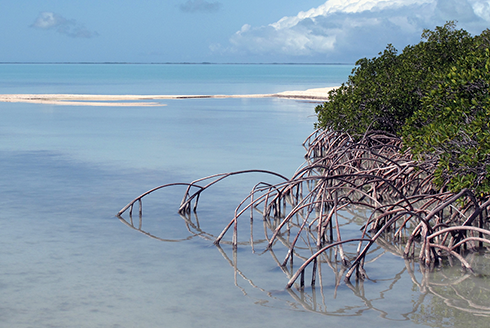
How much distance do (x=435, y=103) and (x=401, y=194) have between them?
1.70 m

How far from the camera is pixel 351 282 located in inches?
314

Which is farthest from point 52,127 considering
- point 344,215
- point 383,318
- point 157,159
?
point 383,318

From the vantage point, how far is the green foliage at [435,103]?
8773mm

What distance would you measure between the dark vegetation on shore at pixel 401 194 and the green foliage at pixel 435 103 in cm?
2

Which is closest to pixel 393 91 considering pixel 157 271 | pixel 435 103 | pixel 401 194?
pixel 435 103

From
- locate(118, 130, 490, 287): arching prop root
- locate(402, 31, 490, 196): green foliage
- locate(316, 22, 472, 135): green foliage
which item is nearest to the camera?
locate(118, 130, 490, 287): arching prop root

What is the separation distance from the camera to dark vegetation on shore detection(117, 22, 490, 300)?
8422mm

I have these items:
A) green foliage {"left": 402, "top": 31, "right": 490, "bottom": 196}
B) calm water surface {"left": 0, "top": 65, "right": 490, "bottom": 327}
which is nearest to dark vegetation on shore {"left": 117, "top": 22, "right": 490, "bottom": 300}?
green foliage {"left": 402, "top": 31, "right": 490, "bottom": 196}

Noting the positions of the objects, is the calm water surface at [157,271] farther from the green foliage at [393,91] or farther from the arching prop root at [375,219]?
the green foliage at [393,91]

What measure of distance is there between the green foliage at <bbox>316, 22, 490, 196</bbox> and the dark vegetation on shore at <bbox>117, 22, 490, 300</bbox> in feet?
0.08

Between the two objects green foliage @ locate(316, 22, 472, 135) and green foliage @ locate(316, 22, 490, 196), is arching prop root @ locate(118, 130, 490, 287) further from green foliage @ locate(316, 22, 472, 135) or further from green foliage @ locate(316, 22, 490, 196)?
green foliage @ locate(316, 22, 472, 135)

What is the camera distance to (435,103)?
1001cm

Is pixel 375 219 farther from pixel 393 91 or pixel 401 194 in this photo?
pixel 393 91

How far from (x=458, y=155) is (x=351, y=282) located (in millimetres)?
2512
